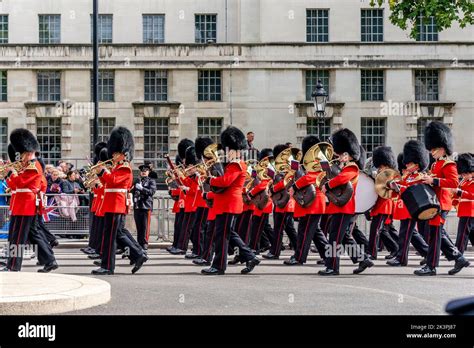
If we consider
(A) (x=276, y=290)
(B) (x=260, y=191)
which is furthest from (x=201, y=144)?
(A) (x=276, y=290)

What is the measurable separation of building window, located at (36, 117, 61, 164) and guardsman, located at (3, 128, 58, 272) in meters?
27.1

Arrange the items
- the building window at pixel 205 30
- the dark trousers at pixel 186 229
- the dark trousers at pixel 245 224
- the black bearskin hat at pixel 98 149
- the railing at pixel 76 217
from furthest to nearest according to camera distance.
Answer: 1. the building window at pixel 205 30
2. the railing at pixel 76 217
3. the dark trousers at pixel 186 229
4. the black bearskin hat at pixel 98 149
5. the dark trousers at pixel 245 224

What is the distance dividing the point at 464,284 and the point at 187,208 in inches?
255

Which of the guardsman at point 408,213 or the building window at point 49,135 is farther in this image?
the building window at point 49,135

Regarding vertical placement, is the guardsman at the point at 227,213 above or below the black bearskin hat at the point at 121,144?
below

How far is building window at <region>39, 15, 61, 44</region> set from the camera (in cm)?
4216

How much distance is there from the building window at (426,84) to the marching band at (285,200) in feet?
78.7

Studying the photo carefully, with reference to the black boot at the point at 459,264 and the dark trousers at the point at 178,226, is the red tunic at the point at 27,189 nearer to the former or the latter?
the dark trousers at the point at 178,226

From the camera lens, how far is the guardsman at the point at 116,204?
1398 cm

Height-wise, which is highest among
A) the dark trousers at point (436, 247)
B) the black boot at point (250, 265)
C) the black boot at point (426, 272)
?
the dark trousers at point (436, 247)

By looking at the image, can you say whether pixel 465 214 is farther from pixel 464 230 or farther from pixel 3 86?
pixel 3 86

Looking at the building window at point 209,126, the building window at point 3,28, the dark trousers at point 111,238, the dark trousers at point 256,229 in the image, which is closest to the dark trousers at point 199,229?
the dark trousers at point 256,229

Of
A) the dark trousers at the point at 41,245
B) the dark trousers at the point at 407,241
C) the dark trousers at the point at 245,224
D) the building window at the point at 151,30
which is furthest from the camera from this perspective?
the building window at the point at 151,30

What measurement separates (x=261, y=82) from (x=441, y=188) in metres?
26.6
